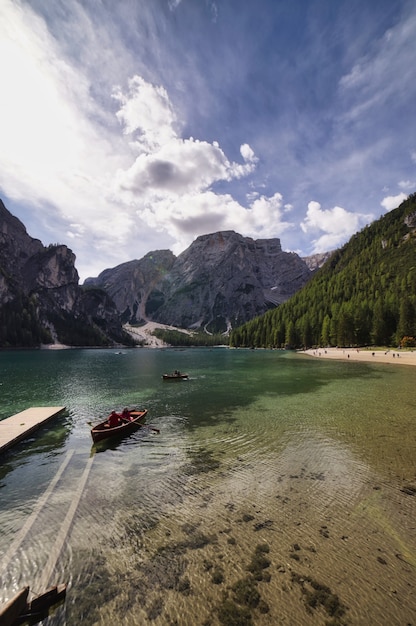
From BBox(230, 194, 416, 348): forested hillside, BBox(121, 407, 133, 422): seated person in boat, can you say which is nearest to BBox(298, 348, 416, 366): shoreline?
BBox(230, 194, 416, 348): forested hillside

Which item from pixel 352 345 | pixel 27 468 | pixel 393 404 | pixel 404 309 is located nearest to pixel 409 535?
pixel 27 468

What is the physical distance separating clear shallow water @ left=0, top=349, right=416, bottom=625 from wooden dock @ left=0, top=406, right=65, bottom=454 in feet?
4.59

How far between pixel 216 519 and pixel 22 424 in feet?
73.8

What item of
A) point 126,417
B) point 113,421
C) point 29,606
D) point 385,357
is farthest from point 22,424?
point 385,357

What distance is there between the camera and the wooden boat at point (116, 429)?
22.1 metres

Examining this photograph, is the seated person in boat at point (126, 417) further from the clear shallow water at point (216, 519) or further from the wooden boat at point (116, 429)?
the clear shallow water at point (216, 519)

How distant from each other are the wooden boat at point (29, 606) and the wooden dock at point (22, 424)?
54.2 feet

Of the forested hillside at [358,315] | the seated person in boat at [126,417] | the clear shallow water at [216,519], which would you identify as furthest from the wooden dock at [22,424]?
the forested hillside at [358,315]

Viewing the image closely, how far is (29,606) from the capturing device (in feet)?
24.9

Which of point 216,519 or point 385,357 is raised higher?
point 385,357

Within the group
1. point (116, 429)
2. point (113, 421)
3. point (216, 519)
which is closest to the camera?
point (216, 519)

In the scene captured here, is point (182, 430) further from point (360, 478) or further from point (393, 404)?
point (393, 404)

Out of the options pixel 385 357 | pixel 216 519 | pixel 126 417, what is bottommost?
pixel 216 519

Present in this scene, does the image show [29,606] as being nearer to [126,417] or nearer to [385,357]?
[126,417]
